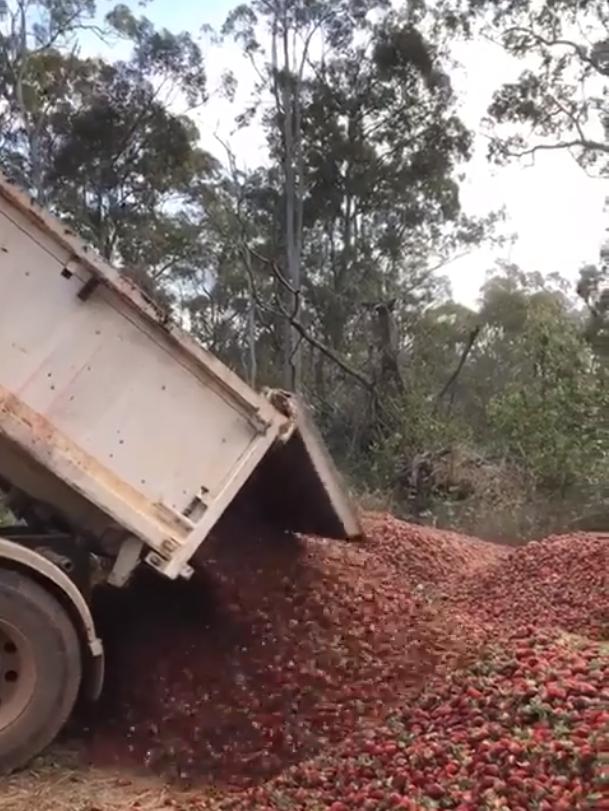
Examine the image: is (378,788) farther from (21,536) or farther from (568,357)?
(568,357)

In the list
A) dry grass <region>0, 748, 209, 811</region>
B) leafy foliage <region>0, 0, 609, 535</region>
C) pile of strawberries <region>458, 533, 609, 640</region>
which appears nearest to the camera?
dry grass <region>0, 748, 209, 811</region>

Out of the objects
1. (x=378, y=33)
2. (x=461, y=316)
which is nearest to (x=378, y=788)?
(x=378, y=33)

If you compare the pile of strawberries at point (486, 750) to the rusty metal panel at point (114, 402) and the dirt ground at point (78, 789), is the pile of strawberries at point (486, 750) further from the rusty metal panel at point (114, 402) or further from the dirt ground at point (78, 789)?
the rusty metal panel at point (114, 402)

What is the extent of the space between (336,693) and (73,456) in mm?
1624

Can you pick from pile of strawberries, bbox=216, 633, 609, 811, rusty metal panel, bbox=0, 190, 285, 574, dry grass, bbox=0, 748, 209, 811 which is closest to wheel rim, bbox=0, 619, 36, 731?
dry grass, bbox=0, 748, 209, 811

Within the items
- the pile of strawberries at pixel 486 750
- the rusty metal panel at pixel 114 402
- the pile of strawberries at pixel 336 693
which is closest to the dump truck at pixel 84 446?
the rusty metal panel at pixel 114 402

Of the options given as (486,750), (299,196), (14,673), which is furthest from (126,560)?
(299,196)

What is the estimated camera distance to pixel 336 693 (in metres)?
5.12

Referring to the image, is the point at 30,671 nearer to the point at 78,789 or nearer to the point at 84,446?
the point at 78,789

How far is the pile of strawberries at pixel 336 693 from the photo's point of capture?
3840 mm

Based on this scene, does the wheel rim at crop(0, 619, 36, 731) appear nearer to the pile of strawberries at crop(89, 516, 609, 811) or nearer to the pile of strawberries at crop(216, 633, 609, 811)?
the pile of strawberries at crop(89, 516, 609, 811)

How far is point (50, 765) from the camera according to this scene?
16.0 ft

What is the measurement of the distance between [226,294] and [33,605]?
1027 inches

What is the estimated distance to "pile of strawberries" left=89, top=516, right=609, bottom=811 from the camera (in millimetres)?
3840
